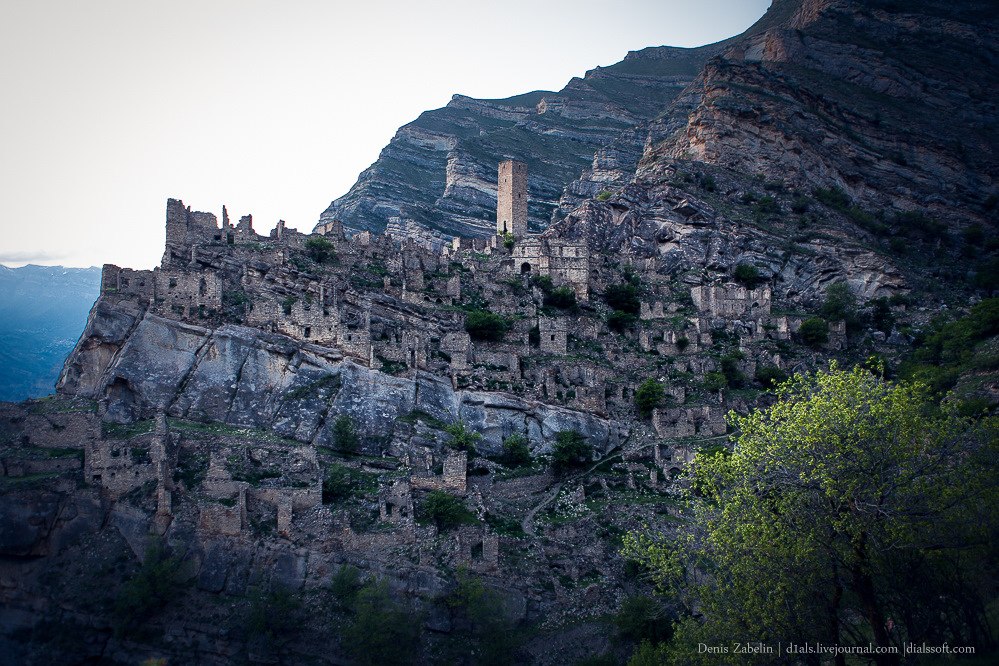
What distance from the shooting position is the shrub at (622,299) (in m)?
57.2

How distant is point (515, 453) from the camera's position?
38.2 meters

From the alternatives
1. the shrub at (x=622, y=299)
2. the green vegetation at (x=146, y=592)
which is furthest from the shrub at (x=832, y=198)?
the green vegetation at (x=146, y=592)

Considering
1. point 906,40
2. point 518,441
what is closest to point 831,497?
point 518,441

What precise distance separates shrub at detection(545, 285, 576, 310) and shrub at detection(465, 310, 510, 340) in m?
8.98

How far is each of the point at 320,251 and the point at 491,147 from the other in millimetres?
66463

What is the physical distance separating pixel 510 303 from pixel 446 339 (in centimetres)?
964

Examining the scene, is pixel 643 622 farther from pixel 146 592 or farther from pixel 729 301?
pixel 729 301

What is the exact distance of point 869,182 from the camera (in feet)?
281

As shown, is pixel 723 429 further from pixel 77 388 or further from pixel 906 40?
pixel 906 40

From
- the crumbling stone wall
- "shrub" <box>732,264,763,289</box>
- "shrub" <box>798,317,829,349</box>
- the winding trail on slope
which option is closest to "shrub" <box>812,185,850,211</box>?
"shrub" <box>732,264,763,289</box>

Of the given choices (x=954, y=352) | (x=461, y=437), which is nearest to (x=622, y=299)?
(x=954, y=352)

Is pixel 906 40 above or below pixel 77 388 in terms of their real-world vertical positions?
above

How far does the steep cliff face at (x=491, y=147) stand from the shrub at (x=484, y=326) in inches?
1681

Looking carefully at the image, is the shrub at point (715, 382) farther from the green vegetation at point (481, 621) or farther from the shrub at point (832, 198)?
the shrub at point (832, 198)
